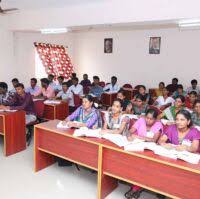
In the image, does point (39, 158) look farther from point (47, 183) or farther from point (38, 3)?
point (38, 3)

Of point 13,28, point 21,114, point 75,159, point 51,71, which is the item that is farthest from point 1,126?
point 51,71

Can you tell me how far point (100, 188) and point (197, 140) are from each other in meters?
1.21

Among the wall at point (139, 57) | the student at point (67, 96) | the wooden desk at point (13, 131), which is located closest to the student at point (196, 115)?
the wooden desk at point (13, 131)

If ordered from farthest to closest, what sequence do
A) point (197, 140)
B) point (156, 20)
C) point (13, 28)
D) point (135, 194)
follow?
point (13, 28) < point (156, 20) < point (135, 194) < point (197, 140)

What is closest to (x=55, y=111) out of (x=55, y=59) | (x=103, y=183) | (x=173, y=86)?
(x=103, y=183)

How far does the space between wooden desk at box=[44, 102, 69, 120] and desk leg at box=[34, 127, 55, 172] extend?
1614mm

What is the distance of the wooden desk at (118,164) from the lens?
223 centimetres

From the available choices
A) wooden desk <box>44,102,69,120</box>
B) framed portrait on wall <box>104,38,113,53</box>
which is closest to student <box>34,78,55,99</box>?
wooden desk <box>44,102,69,120</box>

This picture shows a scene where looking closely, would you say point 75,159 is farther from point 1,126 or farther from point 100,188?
point 1,126

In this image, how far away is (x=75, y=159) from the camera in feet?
10.00

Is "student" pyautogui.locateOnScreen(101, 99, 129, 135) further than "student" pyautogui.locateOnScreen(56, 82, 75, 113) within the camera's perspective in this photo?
No

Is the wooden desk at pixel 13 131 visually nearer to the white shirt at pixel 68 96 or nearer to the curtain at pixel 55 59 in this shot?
the white shirt at pixel 68 96

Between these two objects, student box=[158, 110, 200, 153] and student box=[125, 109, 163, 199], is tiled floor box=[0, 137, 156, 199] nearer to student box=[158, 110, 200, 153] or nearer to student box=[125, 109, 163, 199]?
student box=[125, 109, 163, 199]

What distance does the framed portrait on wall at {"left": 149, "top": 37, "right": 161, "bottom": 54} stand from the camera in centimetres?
803
